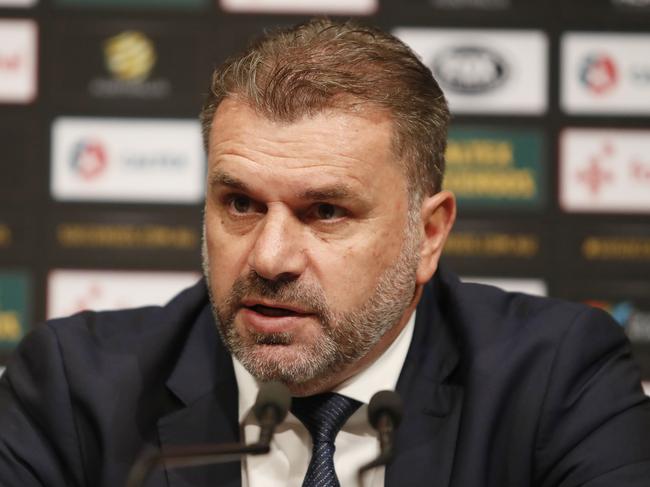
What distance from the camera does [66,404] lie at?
69.9 inches

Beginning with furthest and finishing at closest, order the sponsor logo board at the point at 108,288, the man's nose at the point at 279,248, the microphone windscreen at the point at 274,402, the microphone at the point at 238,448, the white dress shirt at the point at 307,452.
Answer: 1. the sponsor logo board at the point at 108,288
2. the white dress shirt at the point at 307,452
3. the man's nose at the point at 279,248
4. the microphone windscreen at the point at 274,402
5. the microphone at the point at 238,448

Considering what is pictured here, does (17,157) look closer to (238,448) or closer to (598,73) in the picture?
(598,73)

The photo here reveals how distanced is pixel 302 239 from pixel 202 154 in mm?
1614

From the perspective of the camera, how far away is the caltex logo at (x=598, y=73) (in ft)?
10.2

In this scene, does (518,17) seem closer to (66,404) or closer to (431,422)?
(431,422)

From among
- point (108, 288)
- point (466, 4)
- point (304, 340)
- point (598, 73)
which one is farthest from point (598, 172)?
point (304, 340)

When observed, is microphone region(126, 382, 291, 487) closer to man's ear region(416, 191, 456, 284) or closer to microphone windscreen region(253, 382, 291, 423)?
microphone windscreen region(253, 382, 291, 423)

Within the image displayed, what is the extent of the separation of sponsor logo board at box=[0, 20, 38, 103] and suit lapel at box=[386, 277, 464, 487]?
1847mm

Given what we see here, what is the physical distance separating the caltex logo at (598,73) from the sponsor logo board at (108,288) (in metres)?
1.56

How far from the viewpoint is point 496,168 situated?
3121 millimetres

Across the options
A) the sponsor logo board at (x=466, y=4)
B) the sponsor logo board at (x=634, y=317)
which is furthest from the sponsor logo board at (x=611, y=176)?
the sponsor logo board at (x=466, y=4)

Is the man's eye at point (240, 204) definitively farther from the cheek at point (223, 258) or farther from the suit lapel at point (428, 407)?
the suit lapel at point (428, 407)

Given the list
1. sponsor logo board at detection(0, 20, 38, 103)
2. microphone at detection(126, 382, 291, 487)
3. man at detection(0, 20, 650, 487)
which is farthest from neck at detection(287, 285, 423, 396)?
sponsor logo board at detection(0, 20, 38, 103)

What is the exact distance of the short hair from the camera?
160 cm
